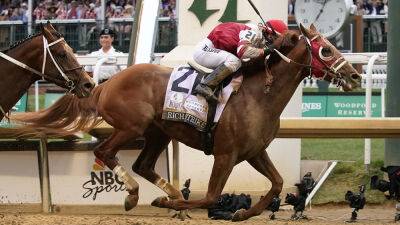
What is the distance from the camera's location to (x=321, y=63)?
8.25m

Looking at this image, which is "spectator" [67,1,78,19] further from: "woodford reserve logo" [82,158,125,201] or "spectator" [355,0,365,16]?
"woodford reserve logo" [82,158,125,201]

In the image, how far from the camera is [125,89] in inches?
344

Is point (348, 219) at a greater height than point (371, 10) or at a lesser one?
lesser

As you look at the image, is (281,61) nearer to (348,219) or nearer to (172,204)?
(172,204)

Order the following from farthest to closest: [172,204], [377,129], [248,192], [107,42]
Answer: [107,42] → [248,192] → [377,129] → [172,204]

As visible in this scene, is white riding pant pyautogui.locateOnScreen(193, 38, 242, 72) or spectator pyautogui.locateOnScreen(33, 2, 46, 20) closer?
white riding pant pyautogui.locateOnScreen(193, 38, 242, 72)

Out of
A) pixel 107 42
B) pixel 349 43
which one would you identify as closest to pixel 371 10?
pixel 349 43

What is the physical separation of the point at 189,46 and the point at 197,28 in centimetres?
22

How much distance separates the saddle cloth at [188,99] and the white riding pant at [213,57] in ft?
0.36

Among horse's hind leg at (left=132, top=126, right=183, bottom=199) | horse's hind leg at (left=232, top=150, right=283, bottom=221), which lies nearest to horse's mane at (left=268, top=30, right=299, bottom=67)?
horse's hind leg at (left=232, top=150, right=283, bottom=221)

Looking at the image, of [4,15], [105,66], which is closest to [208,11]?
[105,66]

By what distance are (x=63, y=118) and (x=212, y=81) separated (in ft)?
6.83

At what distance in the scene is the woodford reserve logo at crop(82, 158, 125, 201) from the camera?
33.1 ft

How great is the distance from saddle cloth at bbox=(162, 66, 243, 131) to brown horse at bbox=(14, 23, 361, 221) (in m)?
0.07
